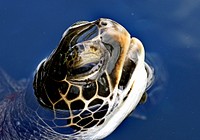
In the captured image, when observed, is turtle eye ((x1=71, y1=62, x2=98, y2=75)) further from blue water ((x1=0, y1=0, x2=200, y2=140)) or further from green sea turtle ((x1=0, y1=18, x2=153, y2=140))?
blue water ((x1=0, y1=0, x2=200, y2=140))

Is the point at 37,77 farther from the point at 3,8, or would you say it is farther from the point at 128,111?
the point at 3,8

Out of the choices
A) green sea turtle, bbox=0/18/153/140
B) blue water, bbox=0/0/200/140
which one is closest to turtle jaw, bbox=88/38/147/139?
green sea turtle, bbox=0/18/153/140

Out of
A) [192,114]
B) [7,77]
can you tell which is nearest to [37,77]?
[7,77]

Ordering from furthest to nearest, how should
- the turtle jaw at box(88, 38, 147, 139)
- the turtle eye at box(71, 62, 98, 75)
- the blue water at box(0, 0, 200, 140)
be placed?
1. the blue water at box(0, 0, 200, 140)
2. the turtle jaw at box(88, 38, 147, 139)
3. the turtle eye at box(71, 62, 98, 75)

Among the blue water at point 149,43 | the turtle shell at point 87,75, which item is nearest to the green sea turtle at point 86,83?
the turtle shell at point 87,75

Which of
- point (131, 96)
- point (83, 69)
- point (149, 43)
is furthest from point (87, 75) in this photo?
point (149, 43)

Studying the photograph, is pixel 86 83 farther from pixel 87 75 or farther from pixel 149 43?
pixel 149 43

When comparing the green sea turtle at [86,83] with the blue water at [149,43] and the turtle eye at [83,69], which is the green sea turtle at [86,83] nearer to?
the turtle eye at [83,69]
